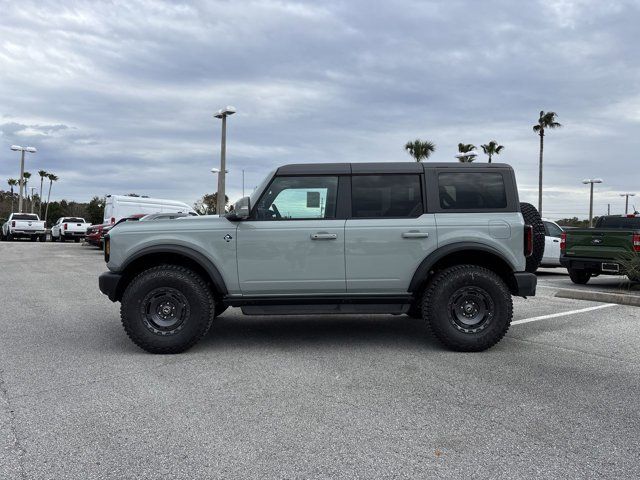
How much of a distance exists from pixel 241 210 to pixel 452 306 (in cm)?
239

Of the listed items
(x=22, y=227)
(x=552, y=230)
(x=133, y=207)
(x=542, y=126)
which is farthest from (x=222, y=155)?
(x=542, y=126)

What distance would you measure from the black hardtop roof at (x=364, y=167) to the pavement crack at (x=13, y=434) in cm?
321

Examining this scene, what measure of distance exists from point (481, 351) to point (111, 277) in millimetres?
3909

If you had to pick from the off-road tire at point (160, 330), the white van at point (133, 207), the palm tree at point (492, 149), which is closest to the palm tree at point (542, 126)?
the palm tree at point (492, 149)

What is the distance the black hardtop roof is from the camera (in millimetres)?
6129

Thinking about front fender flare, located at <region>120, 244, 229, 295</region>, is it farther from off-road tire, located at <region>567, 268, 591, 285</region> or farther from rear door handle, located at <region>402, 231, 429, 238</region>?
off-road tire, located at <region>567, 268, 591, 285</region>

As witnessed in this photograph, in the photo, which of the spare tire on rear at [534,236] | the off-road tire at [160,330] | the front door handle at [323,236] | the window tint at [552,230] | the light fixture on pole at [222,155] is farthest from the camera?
the light fixture on pole at [222,155]

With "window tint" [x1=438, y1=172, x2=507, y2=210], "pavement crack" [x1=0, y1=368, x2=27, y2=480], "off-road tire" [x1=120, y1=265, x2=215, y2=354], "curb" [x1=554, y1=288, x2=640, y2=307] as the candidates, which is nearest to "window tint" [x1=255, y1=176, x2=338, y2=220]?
"off-road tire" [x1=120, y1=265, x2=215, y2=354]

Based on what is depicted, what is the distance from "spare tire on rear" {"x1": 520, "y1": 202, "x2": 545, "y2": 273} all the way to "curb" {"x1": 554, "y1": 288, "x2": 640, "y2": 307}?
4.13m

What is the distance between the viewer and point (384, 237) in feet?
19.5

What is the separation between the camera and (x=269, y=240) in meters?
5.94

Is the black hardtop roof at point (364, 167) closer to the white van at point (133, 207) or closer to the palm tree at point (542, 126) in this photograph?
the white van at point (133, 207)

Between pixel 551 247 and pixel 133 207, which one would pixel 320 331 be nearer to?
pixel 551 247

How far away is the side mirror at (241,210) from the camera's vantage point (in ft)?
19.3
